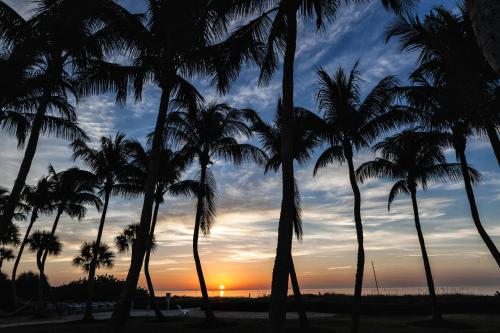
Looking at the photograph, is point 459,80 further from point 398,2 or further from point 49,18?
point 49,18

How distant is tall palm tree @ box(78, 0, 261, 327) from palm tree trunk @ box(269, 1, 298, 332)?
Answer: 1.51m

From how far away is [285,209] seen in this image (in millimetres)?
8172

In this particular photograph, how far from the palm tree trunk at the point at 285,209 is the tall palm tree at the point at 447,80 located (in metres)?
3.53

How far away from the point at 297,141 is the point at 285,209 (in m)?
10.3

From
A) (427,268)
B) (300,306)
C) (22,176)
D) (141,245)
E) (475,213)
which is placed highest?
(22,176)

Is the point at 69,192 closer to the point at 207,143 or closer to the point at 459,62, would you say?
the point at 207,143

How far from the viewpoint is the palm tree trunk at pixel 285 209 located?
7.30m

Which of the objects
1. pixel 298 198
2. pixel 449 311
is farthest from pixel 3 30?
pixel 449 311

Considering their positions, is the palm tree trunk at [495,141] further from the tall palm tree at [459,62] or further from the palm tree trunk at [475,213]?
the palm tree trunk at [475,213]

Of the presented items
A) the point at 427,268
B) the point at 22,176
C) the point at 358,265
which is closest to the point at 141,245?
the point at 22,176

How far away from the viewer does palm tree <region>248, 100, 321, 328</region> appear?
1588cm

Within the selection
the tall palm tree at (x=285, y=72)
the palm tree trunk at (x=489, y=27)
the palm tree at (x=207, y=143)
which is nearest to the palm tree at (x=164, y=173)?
the palm tree at (x=207, y=143)

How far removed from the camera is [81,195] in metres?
28.0

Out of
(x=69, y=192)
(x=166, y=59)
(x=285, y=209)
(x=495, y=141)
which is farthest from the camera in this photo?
(x=69, y=192)
